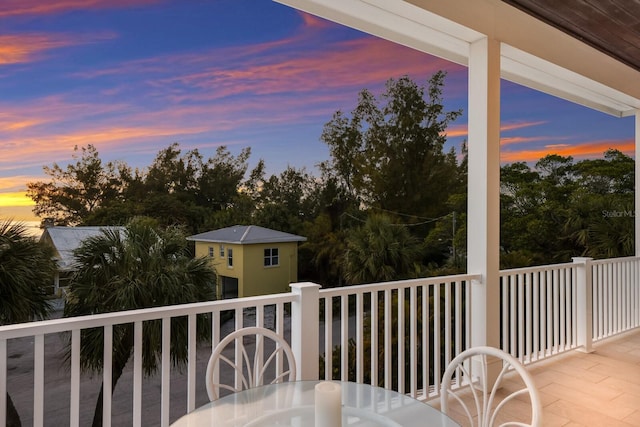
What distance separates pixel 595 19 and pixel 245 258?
481 cm

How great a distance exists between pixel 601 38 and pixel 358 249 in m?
5.15

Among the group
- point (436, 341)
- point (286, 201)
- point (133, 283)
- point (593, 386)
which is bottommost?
point (593, 386)

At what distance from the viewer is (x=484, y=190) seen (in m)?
3.32

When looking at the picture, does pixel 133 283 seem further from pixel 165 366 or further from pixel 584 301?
pixel 584 301

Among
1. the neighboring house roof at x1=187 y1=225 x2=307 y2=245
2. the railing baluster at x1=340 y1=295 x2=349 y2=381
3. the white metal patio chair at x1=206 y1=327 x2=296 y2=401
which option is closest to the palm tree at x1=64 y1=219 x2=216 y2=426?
the neighboring house roof at x1=187 y1=225 x2=307 y2=245

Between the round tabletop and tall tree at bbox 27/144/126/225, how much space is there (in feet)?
13.9

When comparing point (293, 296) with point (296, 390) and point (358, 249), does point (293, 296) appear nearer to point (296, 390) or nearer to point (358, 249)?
point (296, 390)

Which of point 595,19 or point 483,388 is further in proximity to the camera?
point 595,19

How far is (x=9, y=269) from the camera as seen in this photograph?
4.44 metres

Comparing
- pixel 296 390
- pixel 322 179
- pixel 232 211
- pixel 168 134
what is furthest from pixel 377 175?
pixel 296 390

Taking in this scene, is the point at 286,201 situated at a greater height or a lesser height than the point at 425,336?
greater

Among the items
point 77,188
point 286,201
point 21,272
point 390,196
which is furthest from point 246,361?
point 390,196

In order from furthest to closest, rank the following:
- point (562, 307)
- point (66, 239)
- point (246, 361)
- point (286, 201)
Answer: point (286, 201), point (66, 239), point (562, 307), point (246, 361)

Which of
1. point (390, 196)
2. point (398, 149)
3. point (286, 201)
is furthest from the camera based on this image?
point (398, 149)
